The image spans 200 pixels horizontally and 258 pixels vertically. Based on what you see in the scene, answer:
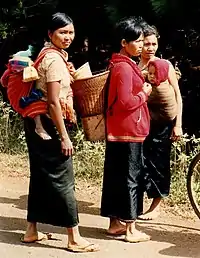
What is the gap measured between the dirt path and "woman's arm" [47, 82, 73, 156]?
32.1 inches

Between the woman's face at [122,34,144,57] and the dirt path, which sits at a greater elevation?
the woman's face at [122,34,144,57]

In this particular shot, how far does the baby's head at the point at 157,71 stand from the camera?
228 inches

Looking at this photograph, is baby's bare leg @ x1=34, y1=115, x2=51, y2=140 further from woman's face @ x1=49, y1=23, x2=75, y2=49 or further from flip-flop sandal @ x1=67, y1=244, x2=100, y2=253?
flip-flop sandal @ x1=67, y1=244, x2=100, y2=253

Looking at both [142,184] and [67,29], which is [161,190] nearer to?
[142,184]

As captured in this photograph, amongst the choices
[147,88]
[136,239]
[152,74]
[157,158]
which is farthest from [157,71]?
[136,239]

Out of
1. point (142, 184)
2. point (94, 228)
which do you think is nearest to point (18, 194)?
point (94, 228)

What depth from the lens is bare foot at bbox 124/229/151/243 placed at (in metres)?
5.67

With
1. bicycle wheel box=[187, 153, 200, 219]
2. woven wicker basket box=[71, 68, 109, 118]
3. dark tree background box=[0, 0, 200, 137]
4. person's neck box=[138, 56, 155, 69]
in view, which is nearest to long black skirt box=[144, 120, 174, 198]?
bicycle wheel box=[187, 153, 200, 219]

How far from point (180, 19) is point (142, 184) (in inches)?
73.5

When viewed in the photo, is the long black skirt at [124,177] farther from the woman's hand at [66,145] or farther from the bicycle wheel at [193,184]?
the bicycle wheel at [193,184]

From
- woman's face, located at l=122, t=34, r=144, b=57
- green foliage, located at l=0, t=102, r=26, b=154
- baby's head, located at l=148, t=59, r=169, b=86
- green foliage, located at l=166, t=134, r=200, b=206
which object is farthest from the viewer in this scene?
green foliage, located at l=0, t=102, r=26, b=154

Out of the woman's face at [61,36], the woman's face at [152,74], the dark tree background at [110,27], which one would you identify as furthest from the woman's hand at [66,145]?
the dark tree background at [110,27]

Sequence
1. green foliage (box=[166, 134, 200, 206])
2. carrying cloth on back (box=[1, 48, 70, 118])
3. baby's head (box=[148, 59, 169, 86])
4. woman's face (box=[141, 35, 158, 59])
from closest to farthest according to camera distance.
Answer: carrying cloth on back (box=[1, 48, 70, 118]), baby's head (box=[148, 59, 169, 86]), woman's face (box=[141, 35, 158, 59]), green foliage (box=[166, 134, 200, 206])

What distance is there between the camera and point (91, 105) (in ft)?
18.2
